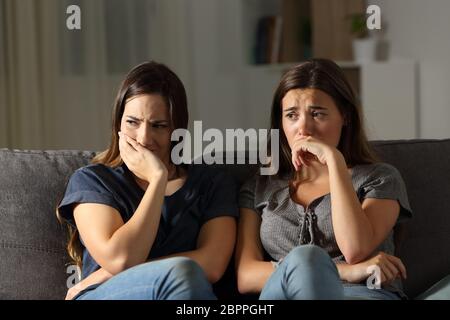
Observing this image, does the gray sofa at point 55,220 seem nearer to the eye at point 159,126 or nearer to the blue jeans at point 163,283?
the eye at point 159,126

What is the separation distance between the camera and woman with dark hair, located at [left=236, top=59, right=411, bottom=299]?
1.81m

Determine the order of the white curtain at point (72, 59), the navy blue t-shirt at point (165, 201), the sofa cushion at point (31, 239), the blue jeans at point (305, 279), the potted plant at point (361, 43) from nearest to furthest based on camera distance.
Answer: the blue jeans at point (305, 279) → the navy blue t-shirt at point (165, 201) → the sofa cushion at point (31, 239) → the white curtain at point (72, 59) → the potted plant at point (361, 43)

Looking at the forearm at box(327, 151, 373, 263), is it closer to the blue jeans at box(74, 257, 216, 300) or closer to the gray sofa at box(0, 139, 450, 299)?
the gray sofa at box(0, 139, 450, 299)

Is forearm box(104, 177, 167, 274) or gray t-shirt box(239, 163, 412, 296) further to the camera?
gray t-shirt box(239, 163, 412, 296)

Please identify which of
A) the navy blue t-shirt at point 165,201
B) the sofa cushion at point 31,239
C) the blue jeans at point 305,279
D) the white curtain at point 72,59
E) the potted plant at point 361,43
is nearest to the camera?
the blue jeans at point 305,279

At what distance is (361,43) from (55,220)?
252 centimetres

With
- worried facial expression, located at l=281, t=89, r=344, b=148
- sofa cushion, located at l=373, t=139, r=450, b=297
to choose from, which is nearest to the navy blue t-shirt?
worried facial expression, located at l=281, t=89, r=344, b=148

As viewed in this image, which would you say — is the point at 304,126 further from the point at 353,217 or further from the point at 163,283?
the point at 163,283

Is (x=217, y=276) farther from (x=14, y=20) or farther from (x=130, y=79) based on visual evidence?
(x=14, y=20)

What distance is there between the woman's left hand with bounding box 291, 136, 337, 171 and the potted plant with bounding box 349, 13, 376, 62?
2248 mm

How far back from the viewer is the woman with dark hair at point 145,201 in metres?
1.78

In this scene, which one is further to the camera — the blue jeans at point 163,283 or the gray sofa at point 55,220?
the gray sofa at point 55,220

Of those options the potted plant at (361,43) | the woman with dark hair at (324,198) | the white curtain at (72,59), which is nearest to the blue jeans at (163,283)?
the woman with dark hair at (324,198)

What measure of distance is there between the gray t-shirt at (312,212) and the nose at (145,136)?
0.90 feet
